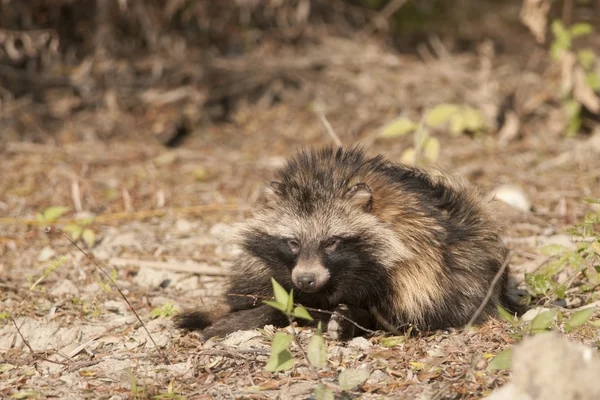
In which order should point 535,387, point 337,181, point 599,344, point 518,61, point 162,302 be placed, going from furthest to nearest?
point 518,61
point 162,302
point 337,181
point 599,344
point 535,387

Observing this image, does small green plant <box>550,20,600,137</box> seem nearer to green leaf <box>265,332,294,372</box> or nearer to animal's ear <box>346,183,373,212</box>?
animal's ear <box>346,183,373,212</box>

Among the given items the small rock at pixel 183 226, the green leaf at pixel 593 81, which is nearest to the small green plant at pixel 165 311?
the small rock at pixel 183 226

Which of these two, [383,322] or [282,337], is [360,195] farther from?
[282,337]

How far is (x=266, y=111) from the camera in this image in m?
9.66

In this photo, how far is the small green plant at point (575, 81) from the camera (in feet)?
26.0

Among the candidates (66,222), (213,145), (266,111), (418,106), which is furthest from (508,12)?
(66,222)

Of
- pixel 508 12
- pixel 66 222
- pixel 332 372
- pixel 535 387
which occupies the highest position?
pixel 508 12

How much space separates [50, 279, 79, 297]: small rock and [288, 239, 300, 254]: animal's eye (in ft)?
5.94

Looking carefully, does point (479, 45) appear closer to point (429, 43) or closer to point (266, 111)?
point (429, 43)

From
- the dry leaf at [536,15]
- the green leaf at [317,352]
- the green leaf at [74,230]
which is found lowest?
the green leaf at [74,230]

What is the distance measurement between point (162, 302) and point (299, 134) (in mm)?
4332

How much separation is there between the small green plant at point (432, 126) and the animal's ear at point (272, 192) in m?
1.85

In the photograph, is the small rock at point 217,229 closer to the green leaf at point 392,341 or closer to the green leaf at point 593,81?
the green leaf at point 392,341

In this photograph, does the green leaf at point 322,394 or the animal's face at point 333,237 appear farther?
the animal's face at point 333,237
